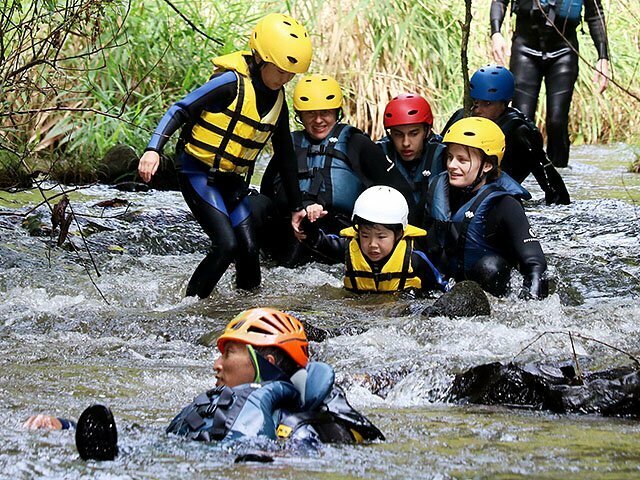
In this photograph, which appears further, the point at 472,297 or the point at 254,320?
the point at 472,297

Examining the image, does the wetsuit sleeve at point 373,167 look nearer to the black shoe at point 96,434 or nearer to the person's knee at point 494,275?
the person's knee at point 494,275

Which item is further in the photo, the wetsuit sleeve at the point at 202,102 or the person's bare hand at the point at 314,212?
the person's bare hand at the point at 314,212

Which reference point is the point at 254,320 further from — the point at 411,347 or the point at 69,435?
the point at 411,347

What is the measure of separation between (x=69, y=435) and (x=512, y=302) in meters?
3.23

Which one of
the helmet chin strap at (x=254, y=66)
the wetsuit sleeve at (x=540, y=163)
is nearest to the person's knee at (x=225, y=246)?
the helmet chin strap at (x=254, y=66)

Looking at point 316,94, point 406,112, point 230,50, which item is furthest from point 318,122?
point 230,50

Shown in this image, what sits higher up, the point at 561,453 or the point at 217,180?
the point at 217,180

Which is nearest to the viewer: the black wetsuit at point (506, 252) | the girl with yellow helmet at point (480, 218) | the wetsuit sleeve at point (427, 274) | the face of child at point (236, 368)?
the face of child at point (236, 368)

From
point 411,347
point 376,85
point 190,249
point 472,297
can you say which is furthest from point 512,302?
point 376,85

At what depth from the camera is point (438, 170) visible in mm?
7336

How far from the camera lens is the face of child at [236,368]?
371cm

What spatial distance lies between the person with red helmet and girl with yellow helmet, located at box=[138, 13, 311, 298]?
3.96ft

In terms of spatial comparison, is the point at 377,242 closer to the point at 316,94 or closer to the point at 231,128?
the point at 231,128

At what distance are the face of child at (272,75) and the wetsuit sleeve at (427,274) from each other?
4.03 feet
